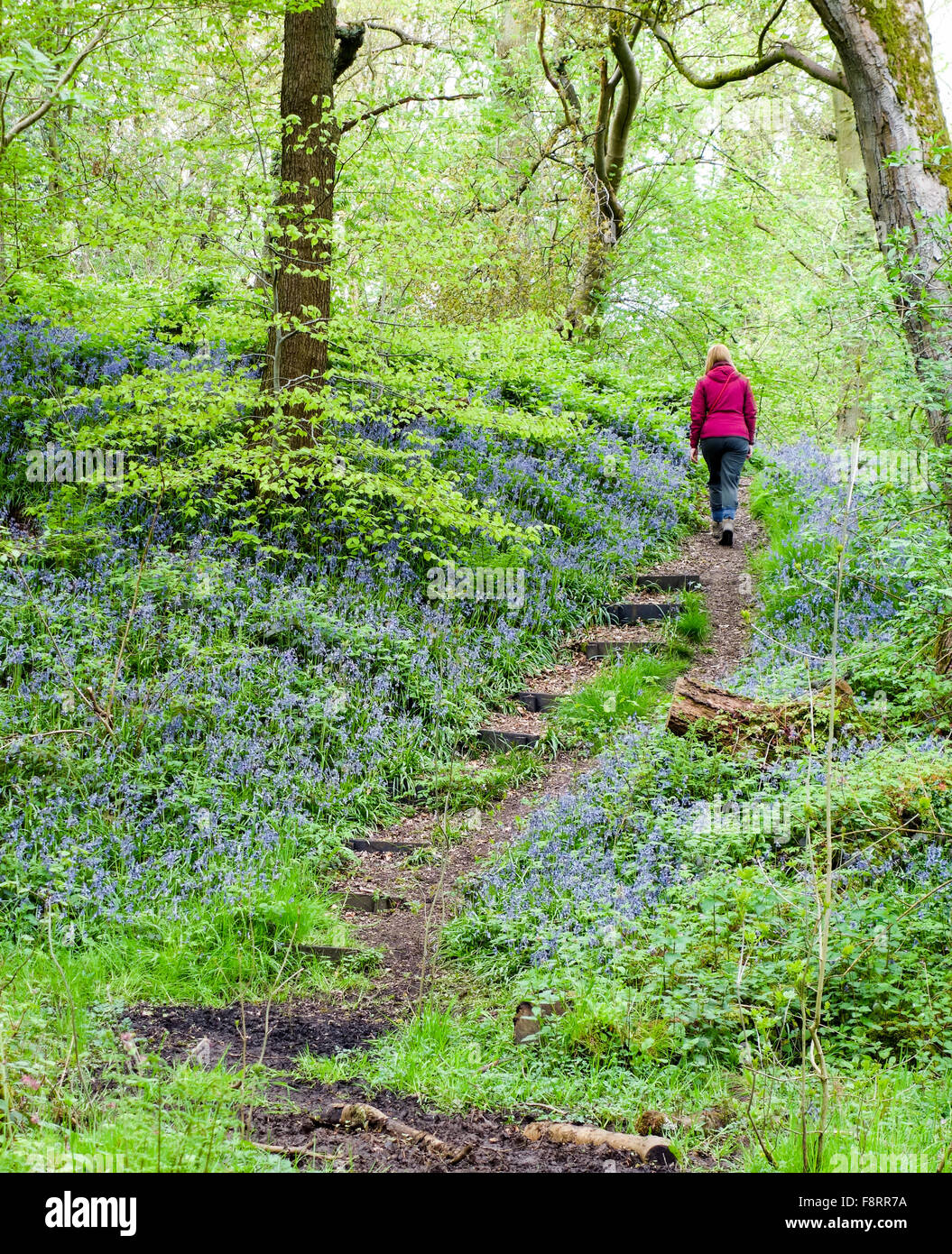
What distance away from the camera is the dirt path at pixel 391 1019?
9.27 ft

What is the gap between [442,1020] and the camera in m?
3.91

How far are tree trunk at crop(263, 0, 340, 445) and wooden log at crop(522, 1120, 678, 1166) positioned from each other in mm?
6326

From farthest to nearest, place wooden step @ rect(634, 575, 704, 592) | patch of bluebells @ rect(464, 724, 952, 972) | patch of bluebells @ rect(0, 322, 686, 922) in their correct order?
wooden step @ rect(634, 575, 704, 592) → patch of bluebells @ rect(0, 322, 686, 922) → patch of bluebells @ rect(464, 724, 952, 972)

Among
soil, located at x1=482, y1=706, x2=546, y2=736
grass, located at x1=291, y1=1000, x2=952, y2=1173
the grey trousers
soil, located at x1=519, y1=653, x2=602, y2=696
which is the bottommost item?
grass, located at x1=291, y1=1000, x2=952, y2=1173

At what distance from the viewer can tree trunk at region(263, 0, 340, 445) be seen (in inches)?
321

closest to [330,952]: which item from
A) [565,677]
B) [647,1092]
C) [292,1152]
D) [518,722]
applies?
[647,1092]

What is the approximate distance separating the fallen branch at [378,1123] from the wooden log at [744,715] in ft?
11.6

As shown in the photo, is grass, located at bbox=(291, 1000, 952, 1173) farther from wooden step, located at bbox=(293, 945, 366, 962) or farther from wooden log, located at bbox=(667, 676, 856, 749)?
wooden log, located at bbox=(667, 676, 856, 749)

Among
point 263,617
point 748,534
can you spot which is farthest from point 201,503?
point 748,534

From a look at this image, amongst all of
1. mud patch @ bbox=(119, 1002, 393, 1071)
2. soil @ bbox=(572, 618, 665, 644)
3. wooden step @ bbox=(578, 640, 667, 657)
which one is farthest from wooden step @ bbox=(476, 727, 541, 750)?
mud patch @ bbox=(119, 1002, 393, 1071)

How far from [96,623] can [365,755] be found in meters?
2.18

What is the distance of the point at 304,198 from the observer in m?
8.31

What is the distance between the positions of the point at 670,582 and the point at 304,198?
198 inches
